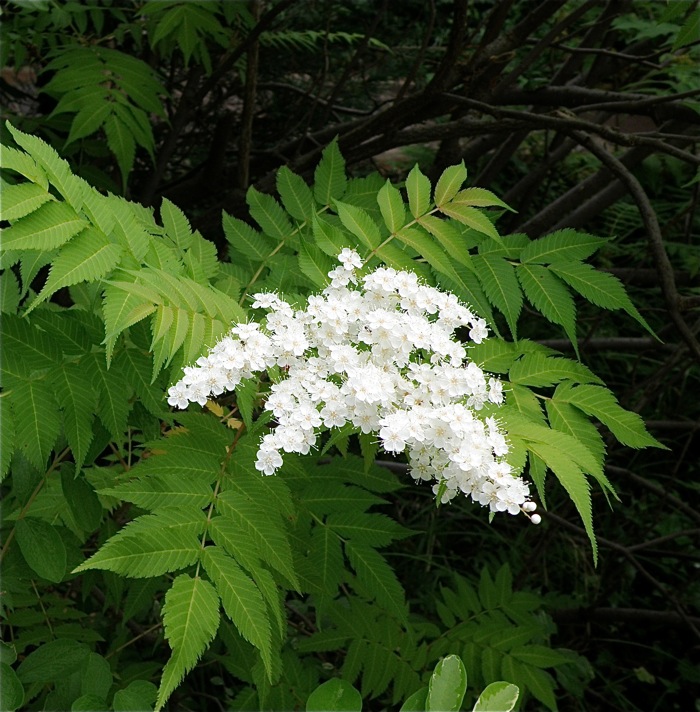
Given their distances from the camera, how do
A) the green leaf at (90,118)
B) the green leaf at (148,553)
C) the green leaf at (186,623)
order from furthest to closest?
the green leaf at (90,118), the green leaf at (148,553), the green leaf at (186,623)

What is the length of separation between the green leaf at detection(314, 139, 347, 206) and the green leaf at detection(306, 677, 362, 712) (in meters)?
1.39

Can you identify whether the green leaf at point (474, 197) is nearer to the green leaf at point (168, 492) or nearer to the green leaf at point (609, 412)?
the green leaf at point (609, 412)

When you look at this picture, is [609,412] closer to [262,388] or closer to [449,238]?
[449,238]

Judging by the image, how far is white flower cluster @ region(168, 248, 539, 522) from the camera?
1437mm

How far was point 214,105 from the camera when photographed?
4129 mm

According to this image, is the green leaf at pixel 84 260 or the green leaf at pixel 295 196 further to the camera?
the green leaf at pixel 295 196

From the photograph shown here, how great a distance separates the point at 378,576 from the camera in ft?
6.57

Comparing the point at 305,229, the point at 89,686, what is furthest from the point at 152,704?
the point at 305,229

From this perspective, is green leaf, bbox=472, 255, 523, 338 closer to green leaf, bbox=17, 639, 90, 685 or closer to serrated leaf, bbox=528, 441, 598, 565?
serrated leaf, bbox=528, 441, 598, 565

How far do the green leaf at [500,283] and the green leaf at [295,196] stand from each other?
1.67 ft

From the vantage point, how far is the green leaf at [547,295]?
1.91m

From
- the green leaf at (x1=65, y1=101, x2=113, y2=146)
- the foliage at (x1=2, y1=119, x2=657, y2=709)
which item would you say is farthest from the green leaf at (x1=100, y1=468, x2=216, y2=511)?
the green leaf at (x1=65, y1=101, x2=113, y2=146)

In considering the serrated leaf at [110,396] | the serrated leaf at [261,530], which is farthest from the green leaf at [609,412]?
the serrated leaf at [110,396]

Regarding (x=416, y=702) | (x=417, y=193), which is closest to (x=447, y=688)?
(x=416, y=702)
